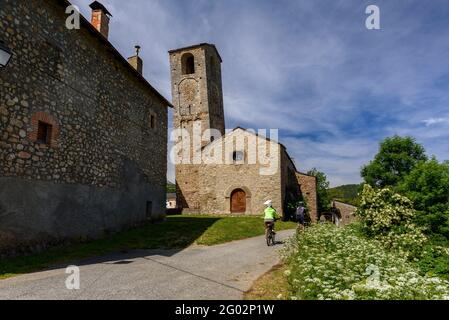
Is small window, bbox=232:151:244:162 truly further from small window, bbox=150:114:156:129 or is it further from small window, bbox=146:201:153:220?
small window, bbox=146:201:153:220

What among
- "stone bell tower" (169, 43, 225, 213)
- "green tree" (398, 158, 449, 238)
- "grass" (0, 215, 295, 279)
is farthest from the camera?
"stone bell tower" (169, 43, 225, 213)

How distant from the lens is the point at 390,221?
1189cm

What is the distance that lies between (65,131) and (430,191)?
2798cm

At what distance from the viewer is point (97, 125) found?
436 inches

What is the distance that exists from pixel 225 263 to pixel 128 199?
6.81m

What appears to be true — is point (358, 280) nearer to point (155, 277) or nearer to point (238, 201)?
point (155, 277)

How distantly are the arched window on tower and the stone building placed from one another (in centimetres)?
1751

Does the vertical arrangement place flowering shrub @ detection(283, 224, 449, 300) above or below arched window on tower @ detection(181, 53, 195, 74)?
below

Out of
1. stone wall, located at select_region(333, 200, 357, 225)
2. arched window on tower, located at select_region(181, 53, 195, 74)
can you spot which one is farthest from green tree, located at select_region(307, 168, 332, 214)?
arched window on tower, located at select_region(181, 53, 195, 74)

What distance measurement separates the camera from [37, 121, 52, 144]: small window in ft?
27.7

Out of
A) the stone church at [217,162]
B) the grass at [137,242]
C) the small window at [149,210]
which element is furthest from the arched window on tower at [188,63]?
the grass at [137,242]

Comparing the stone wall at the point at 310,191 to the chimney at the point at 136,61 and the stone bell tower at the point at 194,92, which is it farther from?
the chimney at the point at 136,61

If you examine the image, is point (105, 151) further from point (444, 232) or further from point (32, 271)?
point (444, 232)

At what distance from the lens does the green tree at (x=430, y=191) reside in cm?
2266
